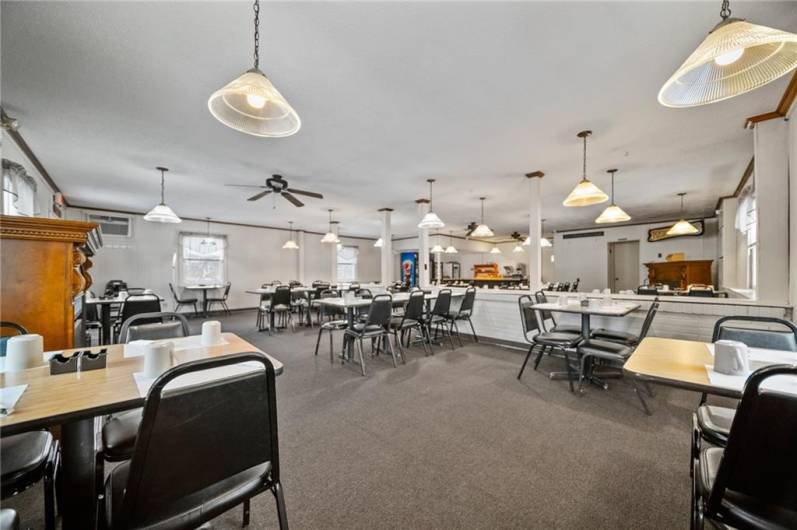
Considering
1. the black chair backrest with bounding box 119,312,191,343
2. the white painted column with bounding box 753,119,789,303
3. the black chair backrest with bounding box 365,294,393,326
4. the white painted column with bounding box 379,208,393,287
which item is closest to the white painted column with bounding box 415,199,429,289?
the white painted column with bounding box 379,208,393,287

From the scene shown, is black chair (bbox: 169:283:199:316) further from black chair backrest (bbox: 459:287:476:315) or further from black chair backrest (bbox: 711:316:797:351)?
black chair backrest (bbox: 711:316:797:351)

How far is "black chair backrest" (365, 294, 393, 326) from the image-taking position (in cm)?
359

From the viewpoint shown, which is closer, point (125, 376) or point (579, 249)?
point (125, 376)

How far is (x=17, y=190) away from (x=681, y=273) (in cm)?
1160

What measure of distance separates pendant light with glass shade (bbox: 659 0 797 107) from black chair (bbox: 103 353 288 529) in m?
1.96

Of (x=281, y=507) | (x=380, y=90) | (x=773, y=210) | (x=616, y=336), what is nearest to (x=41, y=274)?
(x=281, y=507)

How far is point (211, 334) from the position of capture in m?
1.68

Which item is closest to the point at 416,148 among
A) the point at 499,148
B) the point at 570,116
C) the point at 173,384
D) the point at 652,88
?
the point at 499,148

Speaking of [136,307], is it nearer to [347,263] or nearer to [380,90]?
[380,90]

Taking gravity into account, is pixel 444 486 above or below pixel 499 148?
below

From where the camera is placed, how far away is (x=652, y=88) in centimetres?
260

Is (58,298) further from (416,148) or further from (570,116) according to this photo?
(570,116)

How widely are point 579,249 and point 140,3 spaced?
466 inches

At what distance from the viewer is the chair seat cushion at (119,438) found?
1.23 meters
